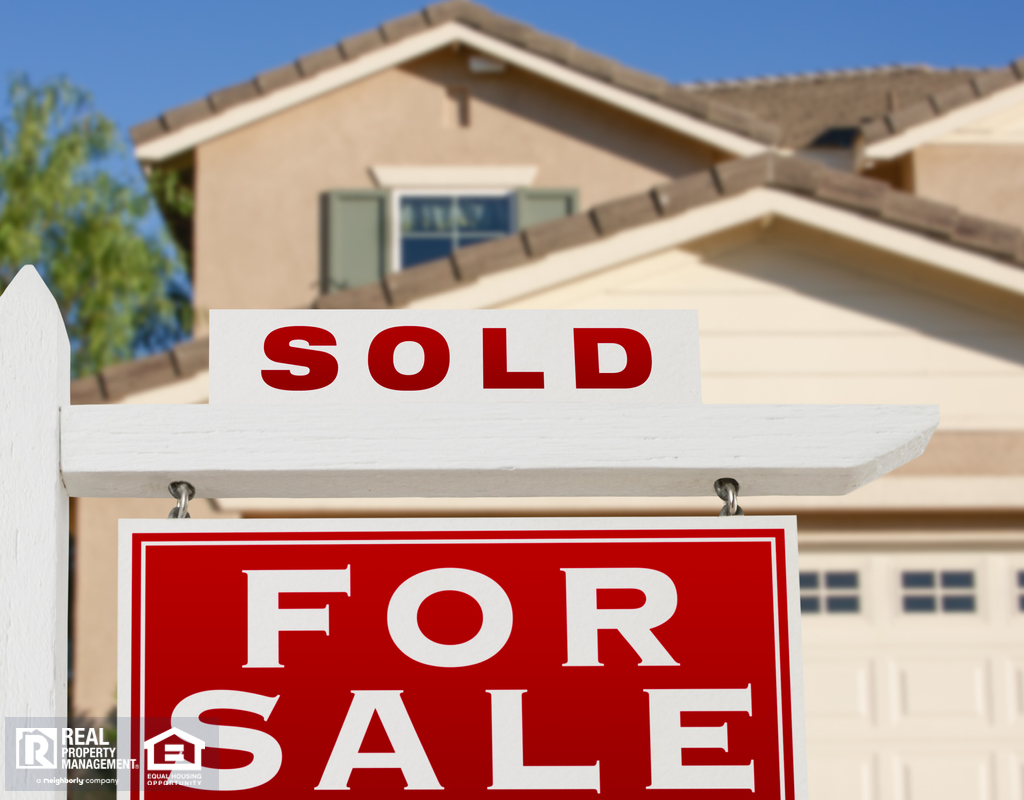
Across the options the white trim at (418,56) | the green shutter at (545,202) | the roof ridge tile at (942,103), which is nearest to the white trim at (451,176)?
the green shutter at (545,202)

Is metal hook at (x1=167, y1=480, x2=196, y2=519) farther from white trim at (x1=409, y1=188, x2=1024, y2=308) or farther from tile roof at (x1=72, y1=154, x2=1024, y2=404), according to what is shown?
white trim at (x1=409, y1=188, x2=1024, y2=308)

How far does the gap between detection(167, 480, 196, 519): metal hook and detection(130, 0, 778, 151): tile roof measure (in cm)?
944

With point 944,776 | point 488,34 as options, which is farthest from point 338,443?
point 488,34

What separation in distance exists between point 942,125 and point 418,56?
562 cm

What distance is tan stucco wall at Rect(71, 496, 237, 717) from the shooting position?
8.27 meters

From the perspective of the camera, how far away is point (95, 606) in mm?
8398

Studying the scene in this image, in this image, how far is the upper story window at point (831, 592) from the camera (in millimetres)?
6547

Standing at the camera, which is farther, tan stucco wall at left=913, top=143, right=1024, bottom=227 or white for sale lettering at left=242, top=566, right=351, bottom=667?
tan stucco wall at left=913, top=143, right=1024, bottom=227

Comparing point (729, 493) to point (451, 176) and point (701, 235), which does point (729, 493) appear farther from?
point (451, 176)

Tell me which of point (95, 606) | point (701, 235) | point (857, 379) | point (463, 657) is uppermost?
point (701, 235)

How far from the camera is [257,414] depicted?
2053mm

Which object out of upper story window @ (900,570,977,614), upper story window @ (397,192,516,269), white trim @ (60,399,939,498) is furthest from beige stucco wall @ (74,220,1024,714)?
upper story window @ (397,192,516,269)

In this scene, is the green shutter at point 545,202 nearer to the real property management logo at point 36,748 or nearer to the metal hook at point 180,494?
the metal hook at point 180,494

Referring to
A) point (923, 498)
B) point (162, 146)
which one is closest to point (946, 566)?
point (923, 498)
